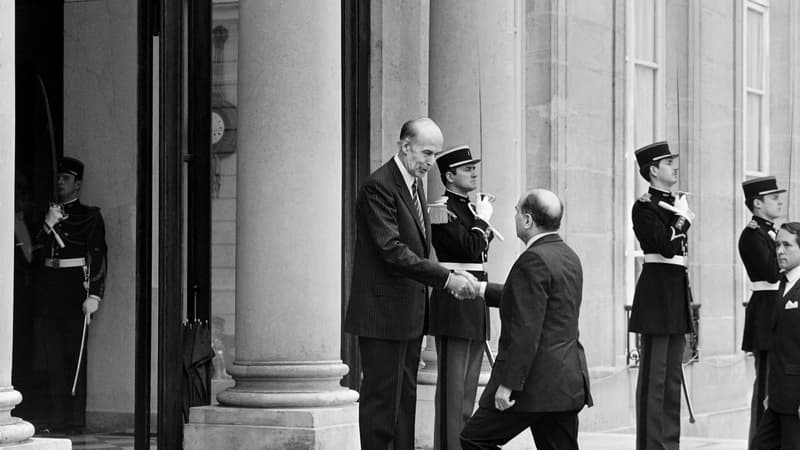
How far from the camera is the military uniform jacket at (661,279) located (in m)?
10.6

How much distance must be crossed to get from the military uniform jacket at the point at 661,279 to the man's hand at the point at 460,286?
8.17 ft

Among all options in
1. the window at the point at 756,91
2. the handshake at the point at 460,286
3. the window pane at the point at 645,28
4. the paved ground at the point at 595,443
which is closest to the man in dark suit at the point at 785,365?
the handshake at the point at 460,286

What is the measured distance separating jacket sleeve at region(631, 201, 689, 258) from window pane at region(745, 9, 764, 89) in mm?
8344

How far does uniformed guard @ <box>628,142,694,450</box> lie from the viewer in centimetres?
1055

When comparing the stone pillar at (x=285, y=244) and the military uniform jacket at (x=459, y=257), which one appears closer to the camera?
the stone pillar at (x=285, y=244)

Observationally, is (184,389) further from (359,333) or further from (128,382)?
(359,333)

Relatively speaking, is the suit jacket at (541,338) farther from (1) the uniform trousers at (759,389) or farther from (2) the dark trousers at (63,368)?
(1) the uniform trousers at (759,389)

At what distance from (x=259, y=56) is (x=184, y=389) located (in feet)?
7.82

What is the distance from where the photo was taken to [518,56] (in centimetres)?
1427

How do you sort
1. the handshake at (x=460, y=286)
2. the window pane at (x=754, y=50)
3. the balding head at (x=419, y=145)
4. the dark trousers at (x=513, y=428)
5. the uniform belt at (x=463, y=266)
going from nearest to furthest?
the dark trousers at (x=513, y=428) → the handshake at (x=460, y=286) → the balding head at (x=419, y=145) → the uniform belt at (x=463, y=266) → the window pane at (x=754, y=50)

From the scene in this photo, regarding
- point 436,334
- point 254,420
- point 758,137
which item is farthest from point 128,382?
point 758,137

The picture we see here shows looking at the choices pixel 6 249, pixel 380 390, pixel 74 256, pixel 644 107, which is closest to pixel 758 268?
pixel 380 390

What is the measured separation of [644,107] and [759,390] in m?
5.54

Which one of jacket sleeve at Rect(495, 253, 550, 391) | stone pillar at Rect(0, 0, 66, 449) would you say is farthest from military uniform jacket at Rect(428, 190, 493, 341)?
stone pillar at Rect(0, 0, 66, 449)
